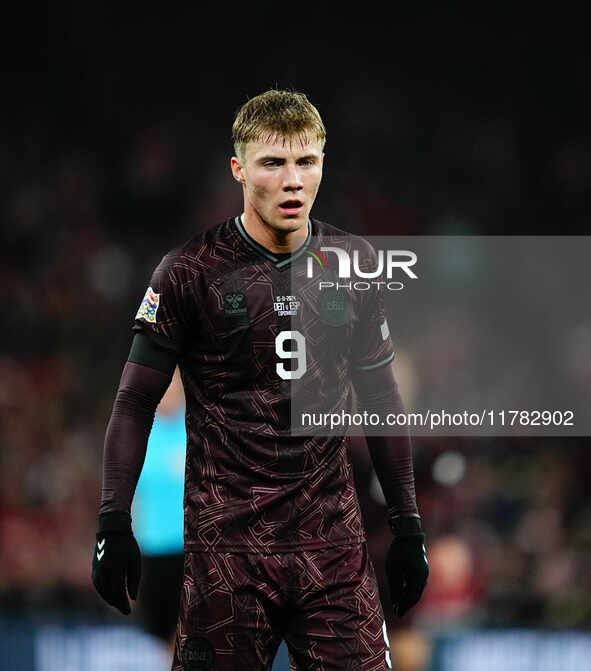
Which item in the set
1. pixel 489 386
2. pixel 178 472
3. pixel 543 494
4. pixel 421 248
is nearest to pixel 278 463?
pixel 178 472

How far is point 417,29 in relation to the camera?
30.4 ft

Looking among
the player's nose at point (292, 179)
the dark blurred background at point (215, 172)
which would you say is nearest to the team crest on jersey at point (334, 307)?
the player's nose at point (292, 179)

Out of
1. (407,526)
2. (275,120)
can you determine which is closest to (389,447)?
(407,526)

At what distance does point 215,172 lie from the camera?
8.80 meters

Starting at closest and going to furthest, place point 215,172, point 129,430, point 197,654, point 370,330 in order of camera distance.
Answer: point 197,654 < point 129,430 < point 370,330 < point 215,172

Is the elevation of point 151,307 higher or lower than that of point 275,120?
lower

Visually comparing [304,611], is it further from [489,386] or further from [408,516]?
[489,386]

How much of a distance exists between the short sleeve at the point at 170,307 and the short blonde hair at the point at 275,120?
352mm

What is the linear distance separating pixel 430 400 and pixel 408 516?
431cm

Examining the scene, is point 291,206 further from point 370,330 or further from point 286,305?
point 370,330

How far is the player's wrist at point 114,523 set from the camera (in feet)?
9.85

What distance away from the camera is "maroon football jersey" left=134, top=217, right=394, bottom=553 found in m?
2.99

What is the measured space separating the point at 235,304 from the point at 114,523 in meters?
0.60

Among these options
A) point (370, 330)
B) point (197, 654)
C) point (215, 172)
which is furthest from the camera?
point (215, 172)
